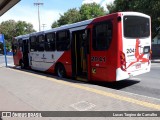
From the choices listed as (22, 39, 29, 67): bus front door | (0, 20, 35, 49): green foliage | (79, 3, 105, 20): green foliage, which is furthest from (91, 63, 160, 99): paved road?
(0, 20, 35, 49): green foliage

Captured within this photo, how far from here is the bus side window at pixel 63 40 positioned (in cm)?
1235

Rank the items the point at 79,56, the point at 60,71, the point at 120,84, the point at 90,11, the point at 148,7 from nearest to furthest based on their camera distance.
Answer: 1. the point at 120,84
2. the point at 79,56
3. the point at 60,71
4. the point at 148,7
5. the point at 90,11

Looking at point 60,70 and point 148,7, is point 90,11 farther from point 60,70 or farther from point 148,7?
point 60,70

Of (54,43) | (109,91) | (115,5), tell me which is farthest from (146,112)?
(115,5)

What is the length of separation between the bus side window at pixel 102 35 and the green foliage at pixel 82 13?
42.7 m

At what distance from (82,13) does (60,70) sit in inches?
1746

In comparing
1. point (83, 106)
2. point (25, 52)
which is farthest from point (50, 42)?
point (83, 106)

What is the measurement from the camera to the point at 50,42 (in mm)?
14219

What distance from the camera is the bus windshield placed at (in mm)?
9391

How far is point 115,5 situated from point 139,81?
21145mm

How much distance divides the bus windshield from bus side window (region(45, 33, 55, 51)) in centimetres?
530

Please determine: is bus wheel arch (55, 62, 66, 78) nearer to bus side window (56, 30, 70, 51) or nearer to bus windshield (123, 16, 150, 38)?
bus side window (56, 30, 70, 51)

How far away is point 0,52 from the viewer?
94500 mm

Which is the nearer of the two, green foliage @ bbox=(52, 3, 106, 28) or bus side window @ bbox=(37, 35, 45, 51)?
bus side window @ bbox=(37, 35, 45, 51)
